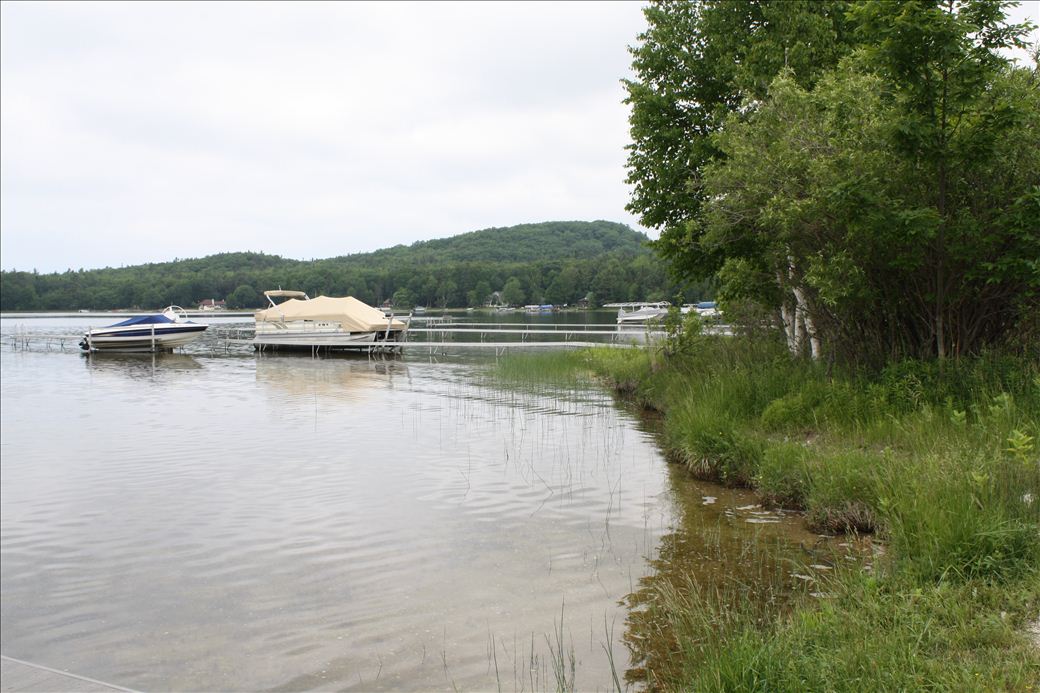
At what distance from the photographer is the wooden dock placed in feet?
15.7

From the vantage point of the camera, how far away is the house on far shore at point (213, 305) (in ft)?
387

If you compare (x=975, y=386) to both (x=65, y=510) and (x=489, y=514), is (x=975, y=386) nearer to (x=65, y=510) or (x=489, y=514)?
(x=489, y=514)

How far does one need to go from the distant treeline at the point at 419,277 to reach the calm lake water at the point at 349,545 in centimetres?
9089

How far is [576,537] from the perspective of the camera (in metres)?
9.01

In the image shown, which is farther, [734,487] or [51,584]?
[734,487]

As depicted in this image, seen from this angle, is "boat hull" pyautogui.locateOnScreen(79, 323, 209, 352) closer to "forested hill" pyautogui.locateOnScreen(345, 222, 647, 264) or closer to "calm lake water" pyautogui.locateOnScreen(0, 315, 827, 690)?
"calm lake water" pyautogui.locateOnScreen(0, 315, 827, 690)

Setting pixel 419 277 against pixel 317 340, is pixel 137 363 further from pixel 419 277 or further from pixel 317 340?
pixel 419 277

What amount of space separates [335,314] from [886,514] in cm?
3991

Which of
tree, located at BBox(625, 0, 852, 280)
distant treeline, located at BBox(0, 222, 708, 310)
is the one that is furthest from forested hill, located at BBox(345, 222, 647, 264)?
tree, located at BBox(625, 0, 852, 280)

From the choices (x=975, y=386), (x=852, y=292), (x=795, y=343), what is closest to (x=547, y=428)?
(x=795, y=343)

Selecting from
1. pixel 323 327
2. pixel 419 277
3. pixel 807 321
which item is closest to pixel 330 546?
pixel 807 321

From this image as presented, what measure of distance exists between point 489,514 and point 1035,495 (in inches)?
237

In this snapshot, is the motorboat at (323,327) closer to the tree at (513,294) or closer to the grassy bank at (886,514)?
the grassy bank at (886,514)

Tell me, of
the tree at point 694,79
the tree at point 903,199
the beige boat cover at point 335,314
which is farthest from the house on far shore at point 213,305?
the tree at point 903,199
